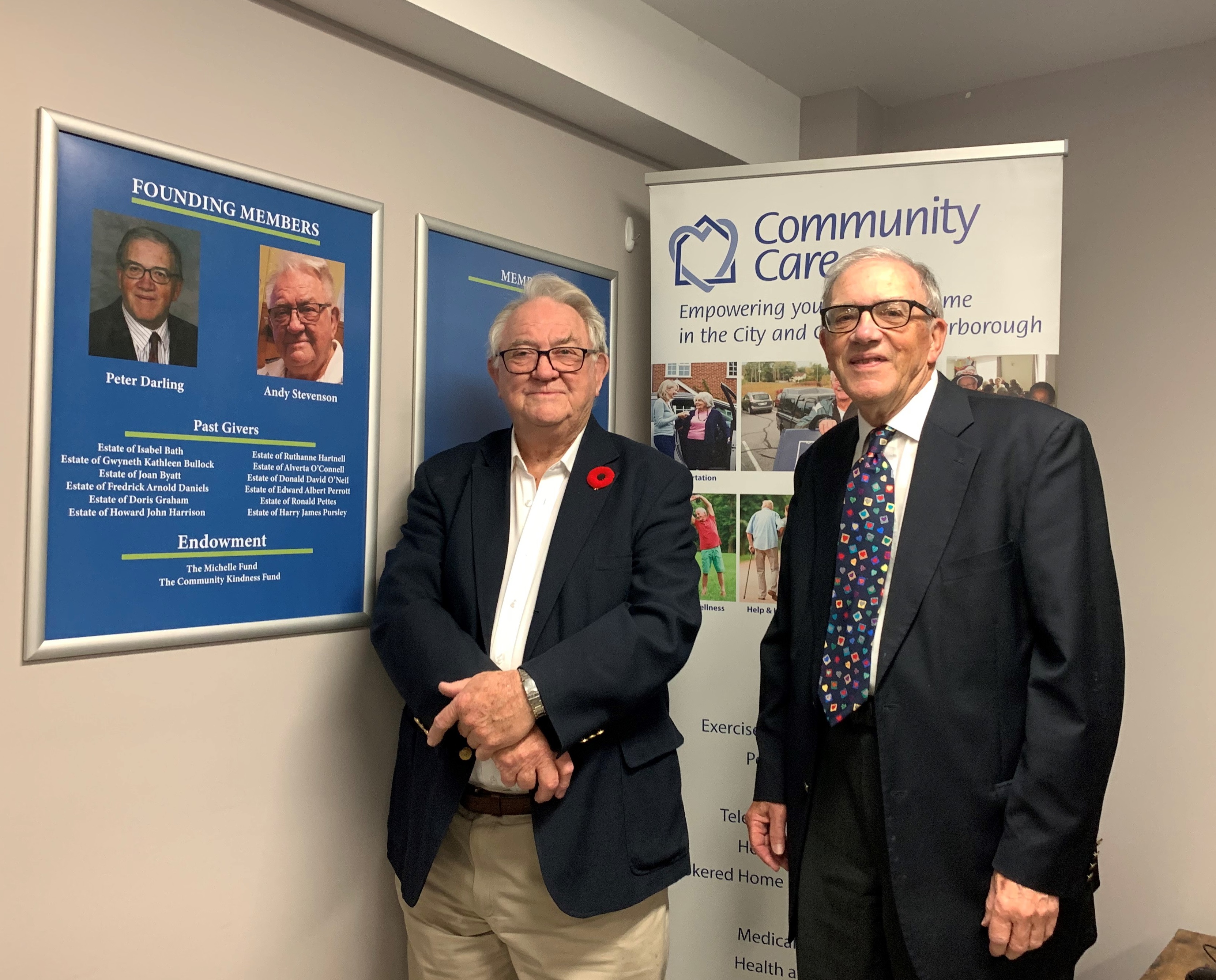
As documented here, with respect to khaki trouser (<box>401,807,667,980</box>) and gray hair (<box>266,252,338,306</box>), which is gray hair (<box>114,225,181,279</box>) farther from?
khaki trouser (<box>401,807,667,980</box>)

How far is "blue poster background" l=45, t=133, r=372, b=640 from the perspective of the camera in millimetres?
1690

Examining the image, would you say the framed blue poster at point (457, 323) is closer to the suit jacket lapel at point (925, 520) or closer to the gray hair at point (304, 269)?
the gray hair at point (304, 269)

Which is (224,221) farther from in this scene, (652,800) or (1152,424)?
(1152,424)

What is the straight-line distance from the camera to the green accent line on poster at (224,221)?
179 cm

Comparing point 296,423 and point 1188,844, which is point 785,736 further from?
point 1188,844

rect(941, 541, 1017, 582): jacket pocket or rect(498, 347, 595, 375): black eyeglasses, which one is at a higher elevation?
rect(498, 347, 595, 375): black eyeglasses

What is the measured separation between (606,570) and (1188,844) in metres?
2.08

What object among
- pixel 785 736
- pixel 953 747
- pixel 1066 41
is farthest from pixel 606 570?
pixel 1066 41

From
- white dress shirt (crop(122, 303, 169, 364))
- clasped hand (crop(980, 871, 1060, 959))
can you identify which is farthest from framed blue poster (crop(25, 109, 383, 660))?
clasped hand (crop(980, 871, 1060, 959))

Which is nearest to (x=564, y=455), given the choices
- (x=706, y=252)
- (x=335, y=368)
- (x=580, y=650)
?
(x=580, y=650)

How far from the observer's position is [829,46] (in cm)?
284

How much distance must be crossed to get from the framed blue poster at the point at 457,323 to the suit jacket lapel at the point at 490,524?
355 millimetres

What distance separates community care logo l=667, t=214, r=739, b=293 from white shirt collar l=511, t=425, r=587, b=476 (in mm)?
904

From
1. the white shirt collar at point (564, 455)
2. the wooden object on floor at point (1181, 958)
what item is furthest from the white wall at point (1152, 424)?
the white shirt collar at point (564, 455)
